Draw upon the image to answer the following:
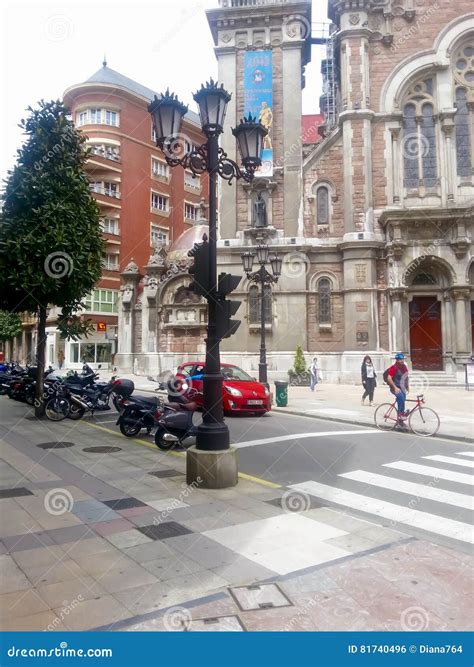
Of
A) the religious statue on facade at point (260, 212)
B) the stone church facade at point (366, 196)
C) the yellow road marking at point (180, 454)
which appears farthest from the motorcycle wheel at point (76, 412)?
the religious statue on facade at point (260, 212)

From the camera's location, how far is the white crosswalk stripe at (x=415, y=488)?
690 cm

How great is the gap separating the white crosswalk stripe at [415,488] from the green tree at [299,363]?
18561mm

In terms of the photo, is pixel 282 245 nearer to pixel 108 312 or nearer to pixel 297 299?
pixel 297 299

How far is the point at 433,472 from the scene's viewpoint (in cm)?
852

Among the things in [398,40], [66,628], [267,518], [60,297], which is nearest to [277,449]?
[267,518]

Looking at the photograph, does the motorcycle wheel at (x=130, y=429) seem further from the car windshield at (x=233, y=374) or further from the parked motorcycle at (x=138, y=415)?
the car windshield at (x=233, y=374)

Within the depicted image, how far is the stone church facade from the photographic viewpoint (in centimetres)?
2730

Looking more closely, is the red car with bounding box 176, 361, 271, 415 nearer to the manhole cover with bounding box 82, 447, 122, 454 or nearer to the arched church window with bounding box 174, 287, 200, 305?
the manhole cover with bounding box 82, 447, 122, 454

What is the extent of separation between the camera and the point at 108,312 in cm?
4841

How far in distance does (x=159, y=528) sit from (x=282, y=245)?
978 inches

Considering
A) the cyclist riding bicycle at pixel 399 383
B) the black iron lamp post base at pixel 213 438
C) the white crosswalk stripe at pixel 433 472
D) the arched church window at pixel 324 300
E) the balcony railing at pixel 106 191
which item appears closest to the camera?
the black iron lamp post base at pixel 213 438

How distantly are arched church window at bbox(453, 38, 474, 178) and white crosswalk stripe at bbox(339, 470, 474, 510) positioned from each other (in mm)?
24897

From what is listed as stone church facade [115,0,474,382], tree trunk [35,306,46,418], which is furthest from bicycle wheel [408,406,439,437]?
stone church facade [115,0,474,382]

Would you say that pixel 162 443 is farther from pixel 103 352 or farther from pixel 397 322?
pixel 103 352
